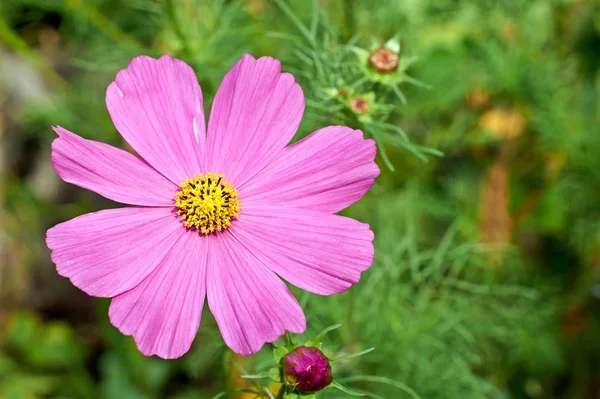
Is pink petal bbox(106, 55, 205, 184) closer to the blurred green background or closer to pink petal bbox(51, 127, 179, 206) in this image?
pink petal bbox(51, 127, 179, 206)

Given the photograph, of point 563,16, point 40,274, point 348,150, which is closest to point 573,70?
point 563,16

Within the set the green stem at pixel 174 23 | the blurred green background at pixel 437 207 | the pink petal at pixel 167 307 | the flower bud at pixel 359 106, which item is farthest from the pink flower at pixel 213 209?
the blurred green background at pixel 437 207

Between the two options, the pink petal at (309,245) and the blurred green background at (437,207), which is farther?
the blurred green background at (437,207)

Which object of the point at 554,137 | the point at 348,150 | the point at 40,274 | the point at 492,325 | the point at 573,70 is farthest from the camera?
the point at 40,274

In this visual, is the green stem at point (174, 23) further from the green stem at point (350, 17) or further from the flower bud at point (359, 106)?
the flower bud at point (359, 106)

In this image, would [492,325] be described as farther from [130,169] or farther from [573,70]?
[130,169]

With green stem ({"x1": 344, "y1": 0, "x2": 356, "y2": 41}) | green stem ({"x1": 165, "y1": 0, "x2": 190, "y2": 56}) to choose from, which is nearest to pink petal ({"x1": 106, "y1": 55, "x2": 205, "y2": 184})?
green stem ({"x1": 165, "y1": 0, "x2": 190, "y2": 56})

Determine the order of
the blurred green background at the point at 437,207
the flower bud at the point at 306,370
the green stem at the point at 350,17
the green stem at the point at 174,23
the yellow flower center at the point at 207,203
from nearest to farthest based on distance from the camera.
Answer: the flower bud at the point at 306,370, the yellow flower center at the point at 207,203, the green stem at the point at 174,23, the green stem at the point at 350,17, the blurred green background at the point at 437,207

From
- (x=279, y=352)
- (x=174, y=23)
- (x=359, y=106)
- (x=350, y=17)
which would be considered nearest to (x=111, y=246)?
(x=279, y=352)
